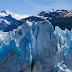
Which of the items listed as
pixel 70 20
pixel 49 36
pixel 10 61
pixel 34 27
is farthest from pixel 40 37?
pixel 70 20

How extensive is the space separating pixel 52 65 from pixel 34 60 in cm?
90

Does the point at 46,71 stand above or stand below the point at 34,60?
below

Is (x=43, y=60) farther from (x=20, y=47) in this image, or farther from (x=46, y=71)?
(x=20, y=47)

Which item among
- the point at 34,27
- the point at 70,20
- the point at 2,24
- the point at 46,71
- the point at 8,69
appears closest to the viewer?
the point at 8,69

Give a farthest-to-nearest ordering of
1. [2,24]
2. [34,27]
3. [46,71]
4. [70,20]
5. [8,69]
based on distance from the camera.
A: [2,24] → [70,20] → [34,27] → [46,71] → [8,69]

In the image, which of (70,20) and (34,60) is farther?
(70,20)

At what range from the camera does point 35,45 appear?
8.31m

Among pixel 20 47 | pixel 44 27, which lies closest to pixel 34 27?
pixel 44 27

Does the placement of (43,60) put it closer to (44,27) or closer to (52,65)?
(52,65)

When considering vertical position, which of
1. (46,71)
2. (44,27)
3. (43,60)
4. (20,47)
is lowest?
(46,71)

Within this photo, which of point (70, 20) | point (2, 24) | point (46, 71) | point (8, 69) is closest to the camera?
point (8, 69)

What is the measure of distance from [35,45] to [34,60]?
2.60 ft

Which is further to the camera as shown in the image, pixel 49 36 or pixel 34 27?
pixel 34 27

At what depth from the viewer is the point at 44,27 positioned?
8.38 metres
